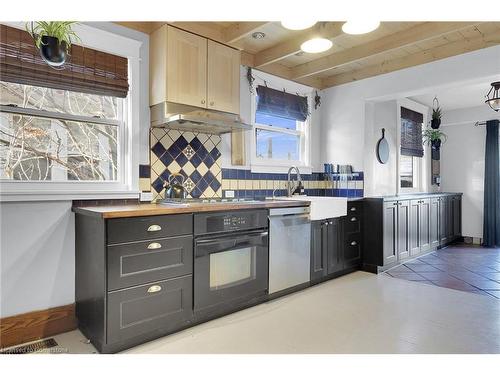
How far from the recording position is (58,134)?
268cm

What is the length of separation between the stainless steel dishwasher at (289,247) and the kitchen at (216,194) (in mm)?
19

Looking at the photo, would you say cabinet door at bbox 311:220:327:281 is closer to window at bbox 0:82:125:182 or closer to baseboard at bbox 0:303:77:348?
window at bbox 0:82:125:182

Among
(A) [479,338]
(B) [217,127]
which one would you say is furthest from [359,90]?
(A) [479,338]

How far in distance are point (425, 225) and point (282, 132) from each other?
267cm

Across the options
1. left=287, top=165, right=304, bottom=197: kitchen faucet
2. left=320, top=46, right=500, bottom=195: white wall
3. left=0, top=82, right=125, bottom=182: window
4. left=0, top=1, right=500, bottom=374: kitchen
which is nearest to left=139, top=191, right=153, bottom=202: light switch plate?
left=0, top=1, right=500, bottom=374: kitchen

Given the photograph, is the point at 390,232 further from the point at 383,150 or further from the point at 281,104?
the point at 281,104

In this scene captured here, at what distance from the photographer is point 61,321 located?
100 inches

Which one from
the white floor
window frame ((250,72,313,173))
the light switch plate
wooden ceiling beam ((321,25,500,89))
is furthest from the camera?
window frame ((250,72,313,173))

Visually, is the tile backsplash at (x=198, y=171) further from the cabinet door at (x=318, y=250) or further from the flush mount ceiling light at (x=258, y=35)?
the flush mount ceiling light at (x=258, y=35)

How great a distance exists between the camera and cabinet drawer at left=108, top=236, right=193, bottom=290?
216 cm

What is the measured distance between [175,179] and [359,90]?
2890mm

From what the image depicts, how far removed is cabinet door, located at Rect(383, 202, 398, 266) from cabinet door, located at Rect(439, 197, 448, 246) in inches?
67.8

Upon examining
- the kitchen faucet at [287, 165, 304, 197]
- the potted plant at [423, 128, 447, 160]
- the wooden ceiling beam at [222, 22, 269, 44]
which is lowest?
the kitchen faucet at [287, 165, 304, 197]
